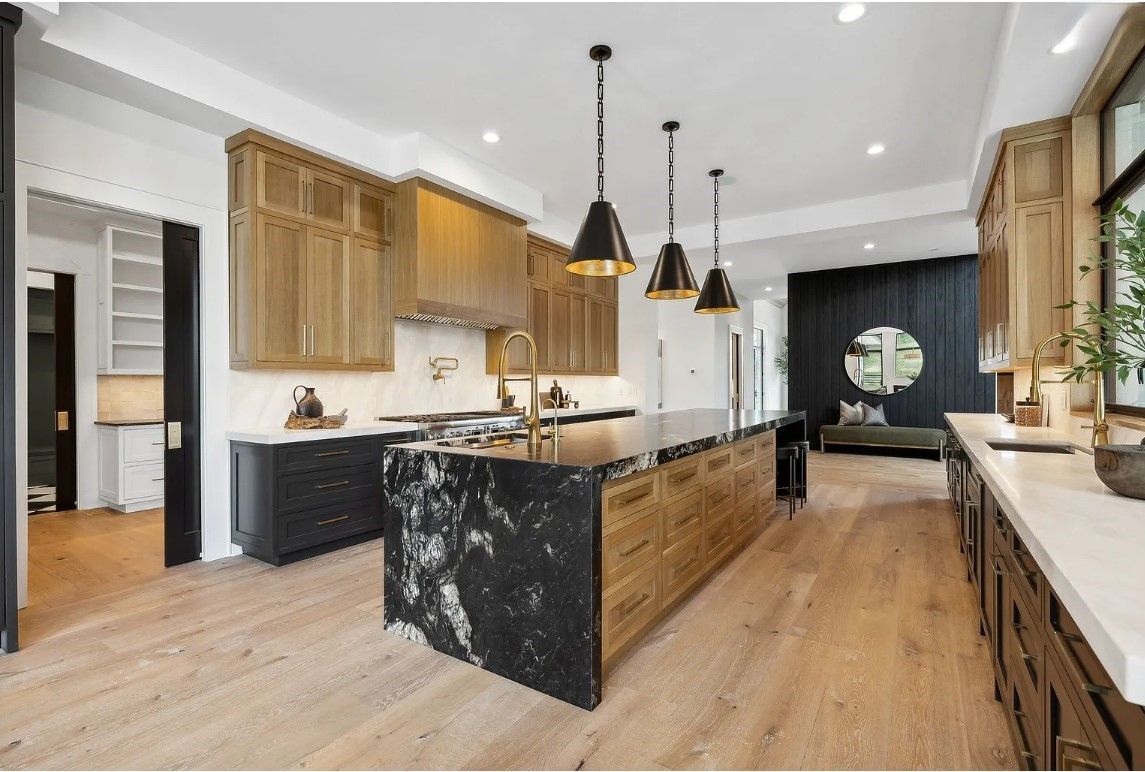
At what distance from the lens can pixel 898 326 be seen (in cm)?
874

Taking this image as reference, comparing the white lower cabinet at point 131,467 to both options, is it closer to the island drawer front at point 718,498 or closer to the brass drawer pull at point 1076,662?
the island drawer front at point 718,498

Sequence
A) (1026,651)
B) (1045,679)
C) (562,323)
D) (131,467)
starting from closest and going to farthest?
(1045,679)
(1026,651)
(131,467)
(562,323)

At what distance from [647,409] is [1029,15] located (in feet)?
18.9

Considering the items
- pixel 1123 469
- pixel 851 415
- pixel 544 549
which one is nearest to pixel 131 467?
pixel 544 549

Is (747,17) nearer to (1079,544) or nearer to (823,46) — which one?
(823,46)

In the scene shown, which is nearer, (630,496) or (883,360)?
(630,496)

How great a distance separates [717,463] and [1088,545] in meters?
2.17

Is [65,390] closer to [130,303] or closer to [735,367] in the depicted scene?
[130,303]

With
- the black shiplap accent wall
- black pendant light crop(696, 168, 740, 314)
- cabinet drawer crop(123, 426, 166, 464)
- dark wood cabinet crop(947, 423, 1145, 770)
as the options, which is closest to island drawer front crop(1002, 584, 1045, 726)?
dark wood cabinet crop(947, 423, 1145, 770)

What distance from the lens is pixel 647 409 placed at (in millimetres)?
7793

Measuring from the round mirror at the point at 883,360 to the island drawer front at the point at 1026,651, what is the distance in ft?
26.2

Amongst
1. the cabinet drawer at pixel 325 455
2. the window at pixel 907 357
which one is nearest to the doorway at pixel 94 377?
the cabinet drawer at pixel 325 455

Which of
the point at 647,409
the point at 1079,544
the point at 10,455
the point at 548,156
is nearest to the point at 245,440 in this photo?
the point at 10,455

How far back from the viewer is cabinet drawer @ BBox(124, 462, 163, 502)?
16.1 feet
